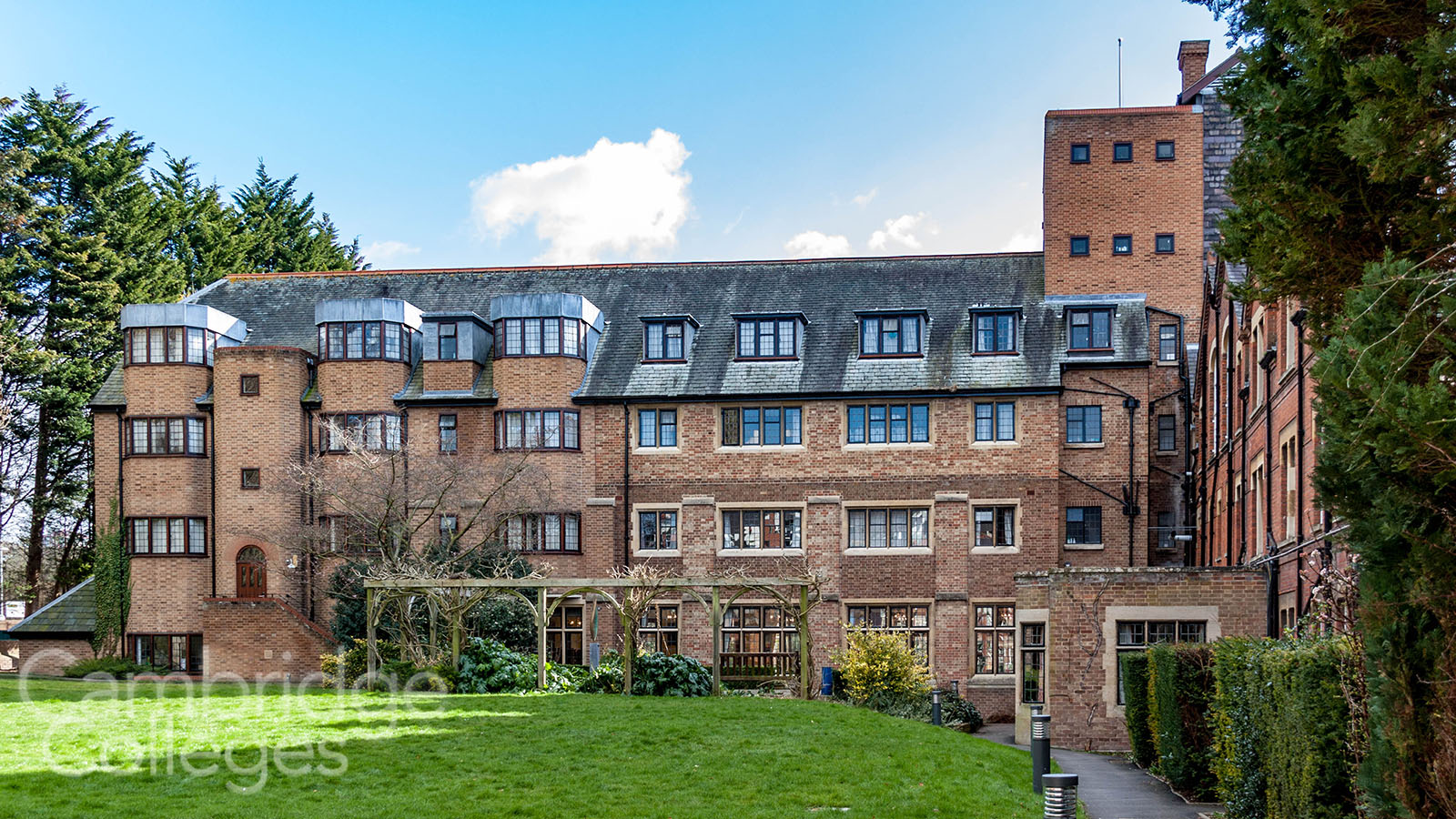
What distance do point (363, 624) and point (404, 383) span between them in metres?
Answer: 7.77

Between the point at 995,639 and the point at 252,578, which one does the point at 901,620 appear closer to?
the point at 995,639

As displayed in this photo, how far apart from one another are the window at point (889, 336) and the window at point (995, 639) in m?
7.57

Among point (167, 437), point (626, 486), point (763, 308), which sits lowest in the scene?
point (626, 486)

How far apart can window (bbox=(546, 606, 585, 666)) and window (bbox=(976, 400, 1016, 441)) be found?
12.3 m

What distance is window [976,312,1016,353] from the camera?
36.8m

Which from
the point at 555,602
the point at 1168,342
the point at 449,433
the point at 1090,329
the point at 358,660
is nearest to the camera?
the point at 555,602

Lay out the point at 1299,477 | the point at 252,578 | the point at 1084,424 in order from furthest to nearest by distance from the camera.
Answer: the point at 252,578, the point at 1084,424, the point at 1299,477

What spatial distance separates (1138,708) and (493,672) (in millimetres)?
13083

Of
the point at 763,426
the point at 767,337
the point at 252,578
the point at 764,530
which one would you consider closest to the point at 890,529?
the point at 764,530

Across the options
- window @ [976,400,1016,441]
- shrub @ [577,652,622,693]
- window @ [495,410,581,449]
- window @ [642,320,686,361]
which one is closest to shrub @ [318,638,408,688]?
shrub @ [577,652,622,693]

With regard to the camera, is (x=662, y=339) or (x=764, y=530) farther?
(x=662, y=339)

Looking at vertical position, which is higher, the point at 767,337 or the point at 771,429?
the point at 767,337

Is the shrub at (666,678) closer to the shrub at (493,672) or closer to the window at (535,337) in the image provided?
the shrub at (493,672)

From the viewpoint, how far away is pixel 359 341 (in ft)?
125
